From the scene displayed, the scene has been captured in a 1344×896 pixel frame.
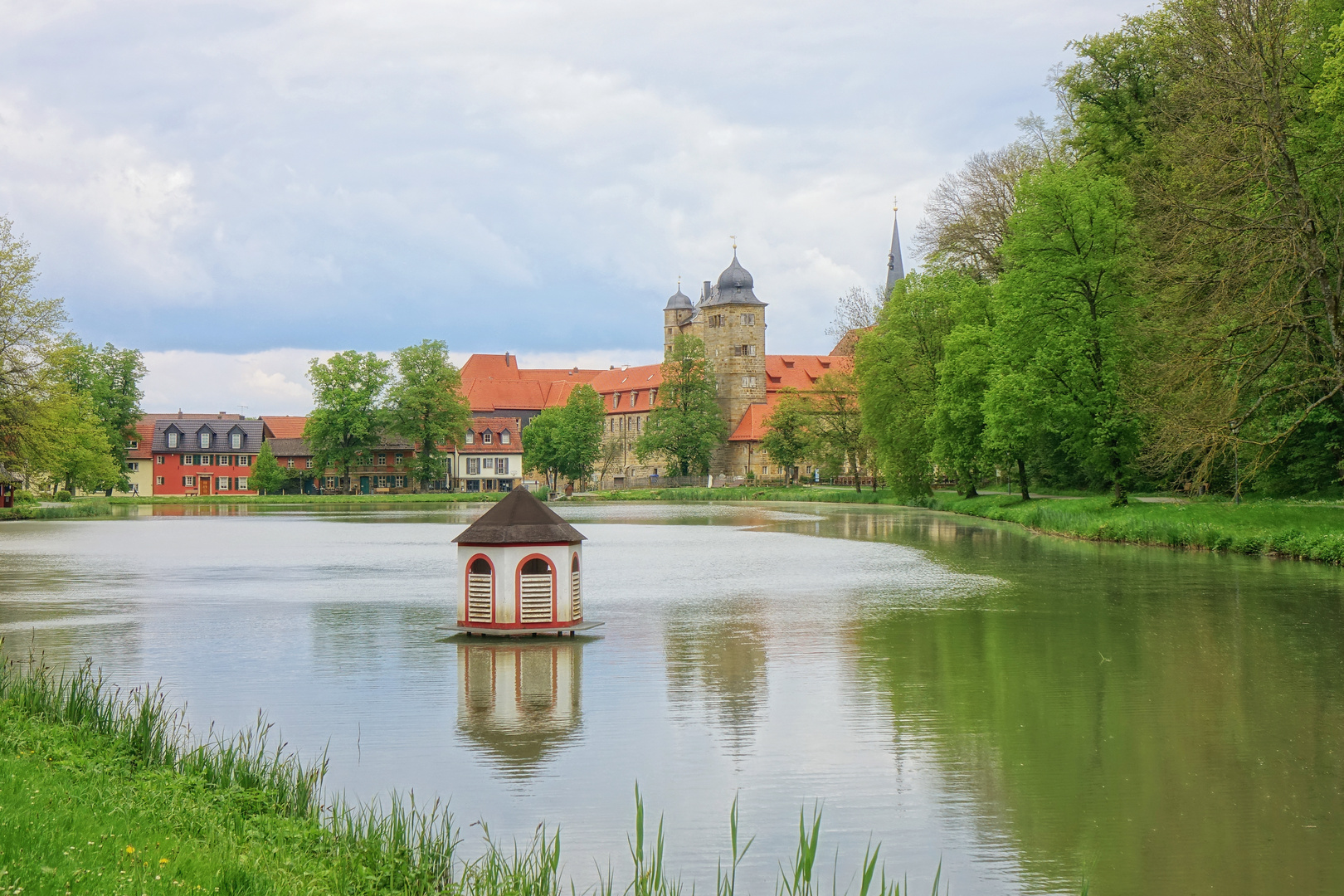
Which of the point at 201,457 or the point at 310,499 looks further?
the point at 201,457

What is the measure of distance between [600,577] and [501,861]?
21.0 m

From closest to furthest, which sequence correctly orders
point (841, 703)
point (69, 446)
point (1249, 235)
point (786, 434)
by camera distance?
point (841, 703) → point (1249, 235) → point (69, 446) → point (786, 434)

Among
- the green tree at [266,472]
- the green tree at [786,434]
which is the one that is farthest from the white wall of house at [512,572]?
the green tree at [266,472]

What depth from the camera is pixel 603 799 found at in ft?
30.7

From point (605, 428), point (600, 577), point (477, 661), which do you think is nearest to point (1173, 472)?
point (600, 577)

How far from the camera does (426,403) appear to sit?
97.3 metres

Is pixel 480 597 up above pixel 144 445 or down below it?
below

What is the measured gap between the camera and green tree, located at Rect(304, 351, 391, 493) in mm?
96062

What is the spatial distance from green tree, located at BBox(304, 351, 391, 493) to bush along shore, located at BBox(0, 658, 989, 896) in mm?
88035

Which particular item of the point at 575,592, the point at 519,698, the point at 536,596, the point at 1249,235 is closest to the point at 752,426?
the point at 1249,235

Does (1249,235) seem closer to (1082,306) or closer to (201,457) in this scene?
(1082,306)

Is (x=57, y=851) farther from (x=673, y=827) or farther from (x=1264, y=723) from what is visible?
(x=1264, y=723)

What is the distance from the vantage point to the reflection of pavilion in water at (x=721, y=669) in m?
12.4

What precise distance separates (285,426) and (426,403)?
30.3m
